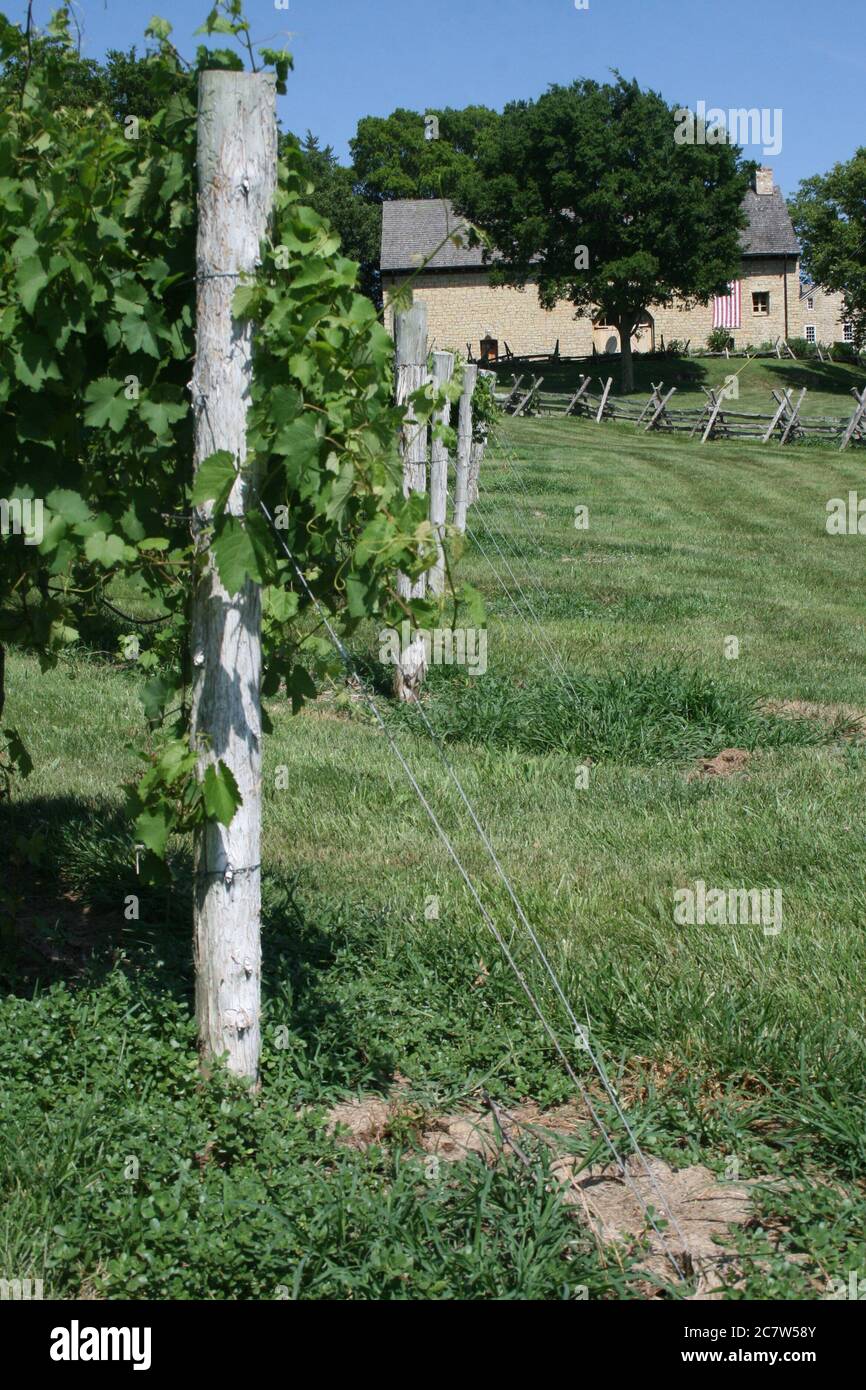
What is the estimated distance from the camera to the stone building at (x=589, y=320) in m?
59.5

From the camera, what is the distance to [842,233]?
48.8 metres

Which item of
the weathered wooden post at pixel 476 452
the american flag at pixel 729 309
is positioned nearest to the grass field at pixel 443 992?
the weathered wooden post at pixel 476 452

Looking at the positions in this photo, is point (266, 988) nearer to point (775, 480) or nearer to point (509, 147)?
point (775, 480)

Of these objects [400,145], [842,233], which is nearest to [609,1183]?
[842,233]

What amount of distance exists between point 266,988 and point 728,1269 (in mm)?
1722

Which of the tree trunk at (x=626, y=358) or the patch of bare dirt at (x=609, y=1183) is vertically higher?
the tree trunk at (x=626, y=358)

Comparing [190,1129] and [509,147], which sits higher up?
[509,147]

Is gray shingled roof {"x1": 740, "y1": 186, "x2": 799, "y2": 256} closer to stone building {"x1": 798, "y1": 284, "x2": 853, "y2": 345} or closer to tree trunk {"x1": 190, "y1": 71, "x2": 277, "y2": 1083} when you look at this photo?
stone building {"x1": 798, "y1": 284, "x2": 853, "y2": 345}

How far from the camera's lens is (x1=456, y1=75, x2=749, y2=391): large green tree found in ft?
155

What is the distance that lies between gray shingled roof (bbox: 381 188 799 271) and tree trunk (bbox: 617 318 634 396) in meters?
10.9

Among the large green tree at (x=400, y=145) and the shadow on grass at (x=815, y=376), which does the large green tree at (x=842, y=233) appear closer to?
the shadow on grass at (x=815, y=376)

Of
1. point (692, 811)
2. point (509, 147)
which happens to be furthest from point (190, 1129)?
point (509, 147)

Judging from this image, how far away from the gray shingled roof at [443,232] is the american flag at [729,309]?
1757mm
